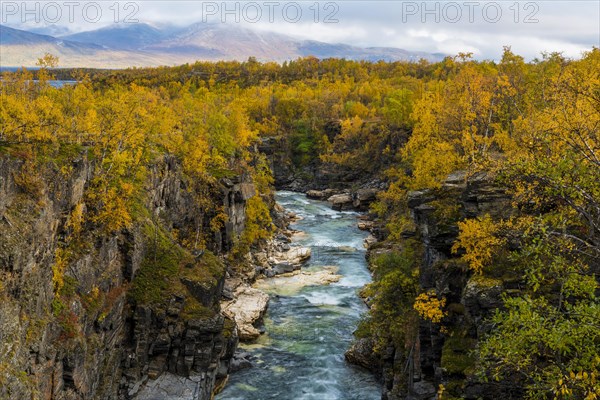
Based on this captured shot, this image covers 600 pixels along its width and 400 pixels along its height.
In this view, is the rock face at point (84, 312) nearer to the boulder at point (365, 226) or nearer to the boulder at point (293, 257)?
the boulder at point (293, 257)

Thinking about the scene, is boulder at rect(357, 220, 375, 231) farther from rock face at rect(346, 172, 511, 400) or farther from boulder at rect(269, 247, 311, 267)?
rock face at rect(346, 172, 511, 400)

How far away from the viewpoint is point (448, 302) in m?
33.8

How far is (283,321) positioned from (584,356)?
35728 mm

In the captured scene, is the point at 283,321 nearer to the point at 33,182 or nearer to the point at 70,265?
the point at 70,265

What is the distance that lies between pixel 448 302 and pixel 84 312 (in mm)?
21500

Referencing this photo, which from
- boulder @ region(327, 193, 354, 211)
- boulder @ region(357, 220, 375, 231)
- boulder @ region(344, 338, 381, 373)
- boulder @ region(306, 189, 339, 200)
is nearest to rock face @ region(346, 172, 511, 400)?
boulder @ region(344, 338, 381, 373)

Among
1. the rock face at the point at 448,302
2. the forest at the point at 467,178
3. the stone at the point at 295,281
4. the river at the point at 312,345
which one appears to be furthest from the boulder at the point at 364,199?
the rock face at the point at 448,302

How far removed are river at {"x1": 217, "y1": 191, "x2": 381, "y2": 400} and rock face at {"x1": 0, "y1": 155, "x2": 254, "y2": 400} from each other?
3.55 meters

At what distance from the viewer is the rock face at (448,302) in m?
Result: 29.1

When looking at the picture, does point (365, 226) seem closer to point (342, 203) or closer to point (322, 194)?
point (342, 203)

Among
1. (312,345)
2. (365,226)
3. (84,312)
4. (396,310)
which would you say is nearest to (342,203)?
(365,226)

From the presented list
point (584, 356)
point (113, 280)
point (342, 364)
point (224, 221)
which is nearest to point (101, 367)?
point (113, 280)

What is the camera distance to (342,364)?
42062mm

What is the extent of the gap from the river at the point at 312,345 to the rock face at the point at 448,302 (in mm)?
2390
